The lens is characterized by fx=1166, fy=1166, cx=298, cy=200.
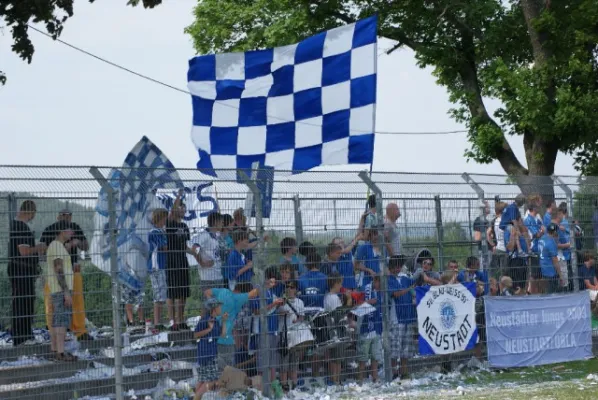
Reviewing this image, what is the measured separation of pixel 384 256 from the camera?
13602 millimetres

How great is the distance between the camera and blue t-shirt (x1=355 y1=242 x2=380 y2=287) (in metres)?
13.4

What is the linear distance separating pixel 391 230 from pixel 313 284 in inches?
54.9

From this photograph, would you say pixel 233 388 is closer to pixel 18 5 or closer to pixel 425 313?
pixel 425 313

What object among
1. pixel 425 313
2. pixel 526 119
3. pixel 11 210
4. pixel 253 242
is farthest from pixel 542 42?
pixel 11 210

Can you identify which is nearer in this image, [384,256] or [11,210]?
[11,210]

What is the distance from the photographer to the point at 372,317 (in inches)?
529

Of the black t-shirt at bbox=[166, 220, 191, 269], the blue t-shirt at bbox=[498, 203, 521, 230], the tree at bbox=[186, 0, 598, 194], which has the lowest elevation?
the black t-shirt at bbox=[166, 220, 191, 269]

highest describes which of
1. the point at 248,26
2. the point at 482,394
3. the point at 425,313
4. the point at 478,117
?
the point at 248,26

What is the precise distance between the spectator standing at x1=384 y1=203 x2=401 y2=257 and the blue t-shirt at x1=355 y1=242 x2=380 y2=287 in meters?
0.23

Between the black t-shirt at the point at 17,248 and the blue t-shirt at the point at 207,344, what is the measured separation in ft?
6.26

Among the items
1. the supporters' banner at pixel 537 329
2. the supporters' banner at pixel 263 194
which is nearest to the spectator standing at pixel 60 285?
the supporters' banner at pixel 263 194

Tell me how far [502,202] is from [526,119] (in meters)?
12.4

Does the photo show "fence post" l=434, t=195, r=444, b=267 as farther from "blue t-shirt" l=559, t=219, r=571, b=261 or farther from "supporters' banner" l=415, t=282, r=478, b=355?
"blue t-shirt" l=559, t=219, r=571, b=261

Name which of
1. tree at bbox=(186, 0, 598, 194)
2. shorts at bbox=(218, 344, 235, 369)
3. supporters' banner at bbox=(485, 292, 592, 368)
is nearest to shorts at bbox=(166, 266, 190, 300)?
shorts at bbox=(218, 344, 235, 369)
